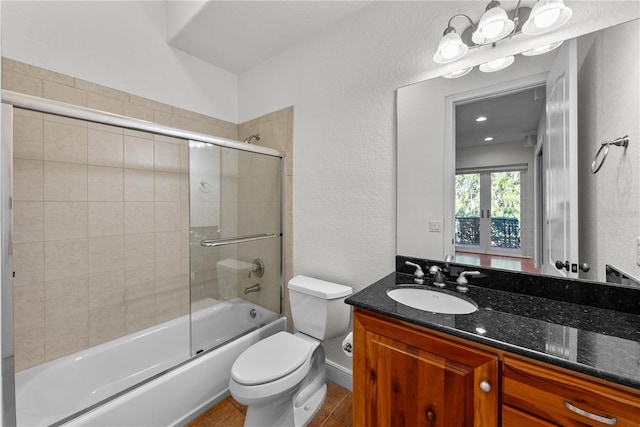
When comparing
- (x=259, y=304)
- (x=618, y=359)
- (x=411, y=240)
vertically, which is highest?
(x=411, y=240)

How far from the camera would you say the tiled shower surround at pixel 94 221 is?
5.35 ft

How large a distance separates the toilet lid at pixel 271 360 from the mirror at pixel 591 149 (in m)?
0.93

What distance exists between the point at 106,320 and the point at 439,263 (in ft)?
6.89

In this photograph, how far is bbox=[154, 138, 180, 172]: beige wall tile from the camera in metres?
2.14

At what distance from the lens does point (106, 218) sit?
1914 millimetres

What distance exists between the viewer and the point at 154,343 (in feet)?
6.72

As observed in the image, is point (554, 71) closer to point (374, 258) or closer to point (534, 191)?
point (534, 191)

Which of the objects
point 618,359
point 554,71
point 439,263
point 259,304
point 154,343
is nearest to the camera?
point 618,359

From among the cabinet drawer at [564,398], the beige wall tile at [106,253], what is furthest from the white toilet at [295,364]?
the beige wall tile at [106,253]

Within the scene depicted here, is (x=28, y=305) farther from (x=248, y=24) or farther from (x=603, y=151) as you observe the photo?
(x=603, y=151)

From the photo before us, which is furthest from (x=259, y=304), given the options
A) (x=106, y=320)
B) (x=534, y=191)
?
(x=534, y=191)

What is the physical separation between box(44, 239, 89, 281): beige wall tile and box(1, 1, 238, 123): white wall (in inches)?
→ 39.9

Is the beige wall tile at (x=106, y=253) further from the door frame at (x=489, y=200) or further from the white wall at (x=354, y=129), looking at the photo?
the door frame at (x=489, y=200)

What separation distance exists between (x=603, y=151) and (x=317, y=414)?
6.33 ft
